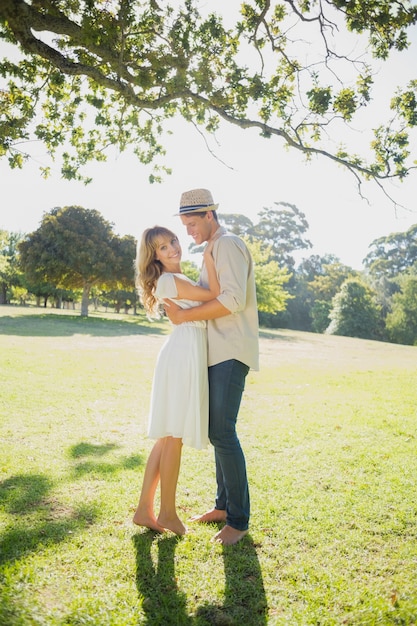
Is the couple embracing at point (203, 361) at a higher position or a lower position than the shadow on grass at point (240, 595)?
higher

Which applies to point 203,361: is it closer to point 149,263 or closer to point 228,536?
point 149,263

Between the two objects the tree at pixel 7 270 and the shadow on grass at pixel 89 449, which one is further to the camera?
the tree at pixel 7 270

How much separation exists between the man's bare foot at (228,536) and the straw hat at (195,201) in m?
2.55

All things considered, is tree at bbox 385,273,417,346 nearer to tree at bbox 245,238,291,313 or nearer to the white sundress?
tree at bbox 245,238,291,313

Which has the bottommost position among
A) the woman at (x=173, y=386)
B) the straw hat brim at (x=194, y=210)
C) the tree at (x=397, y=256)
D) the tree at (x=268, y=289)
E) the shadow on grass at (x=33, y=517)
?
the shadow on grass at (x=33, y=517)

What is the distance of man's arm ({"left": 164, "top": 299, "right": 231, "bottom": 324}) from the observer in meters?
3.55

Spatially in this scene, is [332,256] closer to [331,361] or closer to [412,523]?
[331,361]

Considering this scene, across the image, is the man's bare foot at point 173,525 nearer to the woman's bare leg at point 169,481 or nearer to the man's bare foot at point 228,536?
the woman's bare leg at point 169,481

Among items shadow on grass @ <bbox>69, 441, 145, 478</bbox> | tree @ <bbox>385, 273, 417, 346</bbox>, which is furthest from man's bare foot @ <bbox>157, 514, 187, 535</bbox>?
tree @ <bbox>385, 273, 417, 346</bbox>

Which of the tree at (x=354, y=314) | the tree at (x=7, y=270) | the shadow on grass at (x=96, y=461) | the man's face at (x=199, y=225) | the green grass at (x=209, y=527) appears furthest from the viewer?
the tree at (x=7, y=270)

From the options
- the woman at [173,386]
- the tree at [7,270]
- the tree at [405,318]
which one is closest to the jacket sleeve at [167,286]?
the woman at [173,386]

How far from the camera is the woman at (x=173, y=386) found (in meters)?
3.62

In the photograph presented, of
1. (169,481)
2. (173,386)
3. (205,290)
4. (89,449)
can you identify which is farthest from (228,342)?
(89,449)

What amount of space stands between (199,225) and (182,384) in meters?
1.29
